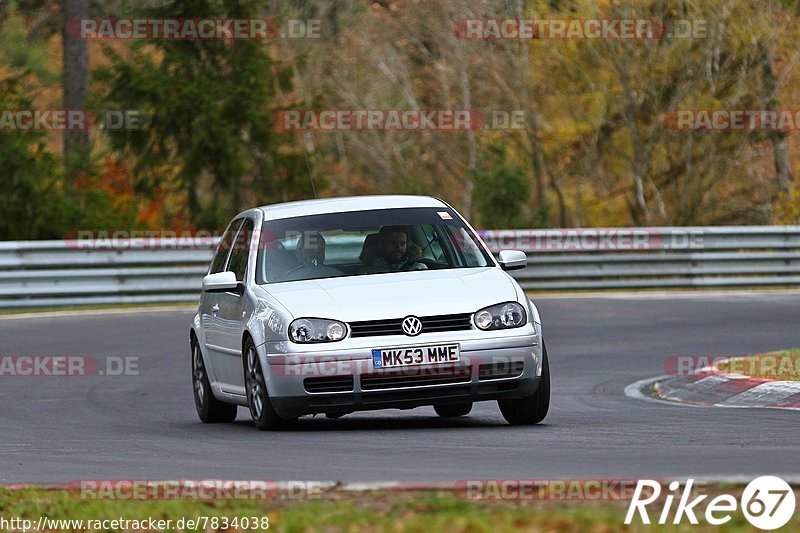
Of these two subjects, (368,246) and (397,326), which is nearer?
(397,326)

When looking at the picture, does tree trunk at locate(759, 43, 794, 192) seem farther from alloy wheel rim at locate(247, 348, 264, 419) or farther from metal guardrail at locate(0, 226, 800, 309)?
alloy wheel rim at locate(247, 348, 264, 419)

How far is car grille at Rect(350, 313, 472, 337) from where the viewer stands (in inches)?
408

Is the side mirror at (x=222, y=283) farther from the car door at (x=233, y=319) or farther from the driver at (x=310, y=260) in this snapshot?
the driver at (x=310, y=260)

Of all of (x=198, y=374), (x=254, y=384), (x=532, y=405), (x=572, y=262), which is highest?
(x=254, y=384)

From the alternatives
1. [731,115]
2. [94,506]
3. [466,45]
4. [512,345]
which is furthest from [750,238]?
[94,506]

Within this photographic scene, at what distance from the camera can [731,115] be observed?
34.6 metres

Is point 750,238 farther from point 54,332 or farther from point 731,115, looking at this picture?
point 54,332

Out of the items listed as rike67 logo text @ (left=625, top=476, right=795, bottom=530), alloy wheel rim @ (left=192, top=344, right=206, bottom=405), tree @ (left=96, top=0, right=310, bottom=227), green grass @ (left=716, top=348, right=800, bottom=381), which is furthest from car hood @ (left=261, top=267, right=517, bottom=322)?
tree @ (left=96, top=0, right=310, bottom=227)

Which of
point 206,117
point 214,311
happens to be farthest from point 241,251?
point 206,117

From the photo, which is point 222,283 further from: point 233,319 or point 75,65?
point 75,65

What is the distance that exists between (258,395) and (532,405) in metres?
1.81

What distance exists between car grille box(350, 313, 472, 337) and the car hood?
33 millimetres

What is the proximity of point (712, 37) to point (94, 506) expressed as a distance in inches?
1126

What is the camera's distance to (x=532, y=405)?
36.0ft
